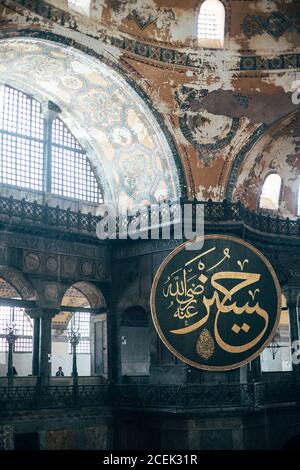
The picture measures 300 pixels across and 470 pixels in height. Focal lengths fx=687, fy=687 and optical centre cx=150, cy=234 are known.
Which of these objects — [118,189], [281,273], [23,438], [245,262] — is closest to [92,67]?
[118,189]

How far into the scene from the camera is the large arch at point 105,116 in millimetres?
14828

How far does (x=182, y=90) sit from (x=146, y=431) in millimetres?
7702

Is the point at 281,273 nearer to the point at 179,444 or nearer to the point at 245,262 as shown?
the point at 245,262

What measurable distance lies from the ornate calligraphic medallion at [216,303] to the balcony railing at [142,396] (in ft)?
1.94

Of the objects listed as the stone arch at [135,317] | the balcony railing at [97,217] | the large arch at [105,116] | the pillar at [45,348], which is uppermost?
the large arch at [105,116]

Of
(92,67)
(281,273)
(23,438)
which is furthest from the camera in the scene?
(281,273)

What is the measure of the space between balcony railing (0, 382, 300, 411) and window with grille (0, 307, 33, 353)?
18.6ft

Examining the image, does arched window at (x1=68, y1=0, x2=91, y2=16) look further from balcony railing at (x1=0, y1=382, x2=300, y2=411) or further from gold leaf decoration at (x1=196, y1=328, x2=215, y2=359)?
balcony railing at (x1=0, y1=382, x2=300, y2=411)

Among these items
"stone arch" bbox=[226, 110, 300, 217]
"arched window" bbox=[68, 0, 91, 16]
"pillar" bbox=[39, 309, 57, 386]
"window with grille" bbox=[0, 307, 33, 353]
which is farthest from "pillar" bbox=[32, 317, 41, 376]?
"arched window" bbox=[68, 0, 91, 16]

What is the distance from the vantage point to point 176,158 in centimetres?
1562

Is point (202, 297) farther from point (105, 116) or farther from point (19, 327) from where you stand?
point (19, 327)

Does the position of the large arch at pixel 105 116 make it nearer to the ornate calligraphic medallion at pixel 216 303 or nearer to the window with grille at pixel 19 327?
the ornate calligraphic medallion at pixel 216 303

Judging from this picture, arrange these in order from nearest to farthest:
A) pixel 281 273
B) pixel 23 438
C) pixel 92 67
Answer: pixel 23 438
pixel 92 67
pixel 281 273

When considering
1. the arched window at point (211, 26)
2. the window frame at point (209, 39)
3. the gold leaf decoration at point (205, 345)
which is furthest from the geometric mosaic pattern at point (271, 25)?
the gold leaf decoration at point (205, 345)
